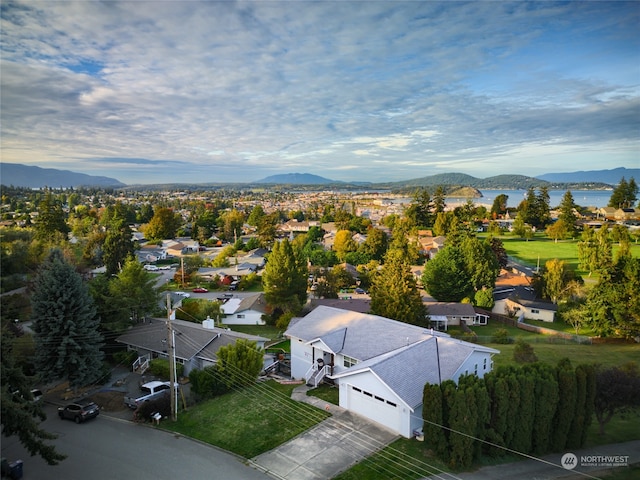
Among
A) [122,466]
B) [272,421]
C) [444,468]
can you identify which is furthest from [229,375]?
[444,468]

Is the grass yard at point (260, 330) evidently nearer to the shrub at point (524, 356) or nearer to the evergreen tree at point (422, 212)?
the shrub at point (524, 356)

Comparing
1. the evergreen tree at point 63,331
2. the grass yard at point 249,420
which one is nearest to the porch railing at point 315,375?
the grass yard at point 249,420

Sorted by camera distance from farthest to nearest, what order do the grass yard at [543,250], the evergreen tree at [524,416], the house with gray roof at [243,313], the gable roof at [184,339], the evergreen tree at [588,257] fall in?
the grass yard at [543,250] < the evergreen tree at [588,257] < the house with gray roof at [243,313] < the gable roof at [184,339] < the evergreen tree at [524,416]

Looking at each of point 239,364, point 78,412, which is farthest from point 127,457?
point 239,364

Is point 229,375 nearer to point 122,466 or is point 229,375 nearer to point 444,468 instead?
point 122,466

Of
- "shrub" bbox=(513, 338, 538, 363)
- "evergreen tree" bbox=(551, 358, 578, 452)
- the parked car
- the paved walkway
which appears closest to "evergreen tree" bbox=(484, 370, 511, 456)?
"evergreen tree" bbox=(551, 358, 578, 452)

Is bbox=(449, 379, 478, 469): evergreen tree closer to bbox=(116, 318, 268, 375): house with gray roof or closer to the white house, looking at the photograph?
the white house
